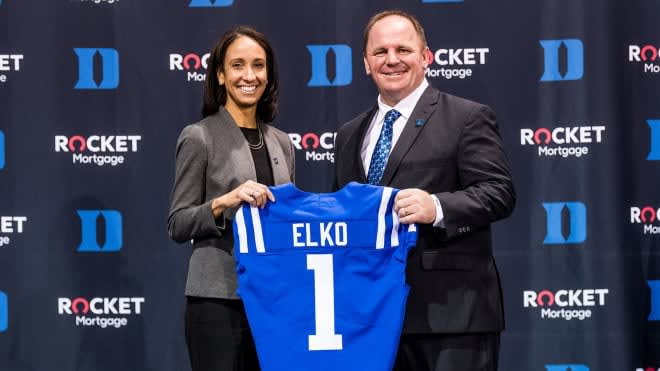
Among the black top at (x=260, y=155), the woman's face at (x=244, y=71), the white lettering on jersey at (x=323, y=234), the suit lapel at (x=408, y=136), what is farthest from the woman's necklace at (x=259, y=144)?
the suit lapel at (x=408, y=136)

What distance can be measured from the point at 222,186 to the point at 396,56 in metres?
0.67

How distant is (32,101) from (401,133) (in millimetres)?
2564

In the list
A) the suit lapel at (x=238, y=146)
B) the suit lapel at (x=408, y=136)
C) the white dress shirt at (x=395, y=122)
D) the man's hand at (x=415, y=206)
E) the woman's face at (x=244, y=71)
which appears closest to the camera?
the man's hand at (x=415, y=206)

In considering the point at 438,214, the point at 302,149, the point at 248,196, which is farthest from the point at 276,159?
the point at 302,149

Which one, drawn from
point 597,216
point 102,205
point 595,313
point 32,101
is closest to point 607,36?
point 597,216

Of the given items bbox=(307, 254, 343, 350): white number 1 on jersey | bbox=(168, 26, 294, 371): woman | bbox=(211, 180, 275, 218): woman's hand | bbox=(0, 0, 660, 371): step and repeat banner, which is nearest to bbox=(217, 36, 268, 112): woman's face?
bbox=(168, 26, 294, 371): woman

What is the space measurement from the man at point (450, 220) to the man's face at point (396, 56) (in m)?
0.02

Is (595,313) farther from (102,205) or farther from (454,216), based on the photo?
(102,205)

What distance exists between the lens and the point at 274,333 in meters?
2.09

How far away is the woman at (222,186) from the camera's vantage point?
7.13ft

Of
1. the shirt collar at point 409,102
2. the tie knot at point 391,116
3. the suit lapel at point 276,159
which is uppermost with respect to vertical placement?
the shirt collar at point 409,102

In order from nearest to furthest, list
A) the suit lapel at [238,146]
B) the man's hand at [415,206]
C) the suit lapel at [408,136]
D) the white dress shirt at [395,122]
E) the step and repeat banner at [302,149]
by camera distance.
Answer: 1. the man's hand at [415,206]
2. the suit lapel at [408,136]
3. the white dress shirt at [395,122]
4. the suit lapel at [238,146]
5. the step and repeat banner at [302,149]

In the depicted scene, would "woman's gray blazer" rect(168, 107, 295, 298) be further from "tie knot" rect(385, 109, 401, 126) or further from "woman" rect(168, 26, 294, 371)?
"tie knot" rect(385, 109, 401, 126)

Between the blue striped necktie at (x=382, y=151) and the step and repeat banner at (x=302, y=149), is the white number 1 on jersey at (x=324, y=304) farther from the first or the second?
the step and repeat banner at (x=302, y=149)
